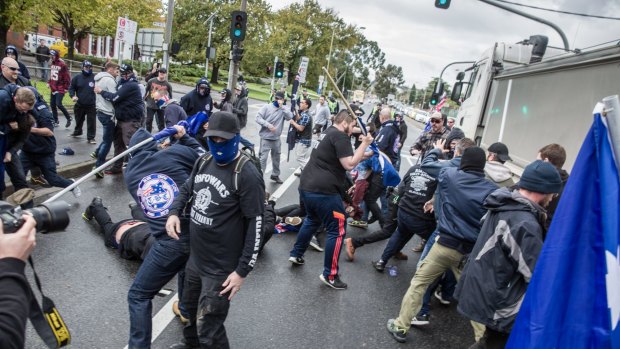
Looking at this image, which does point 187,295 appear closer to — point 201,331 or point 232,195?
point 201,331

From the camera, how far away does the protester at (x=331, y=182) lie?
4.46m

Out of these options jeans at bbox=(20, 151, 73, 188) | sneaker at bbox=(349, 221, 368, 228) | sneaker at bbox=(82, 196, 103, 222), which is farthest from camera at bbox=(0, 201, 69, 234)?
sneaker at bbox=(349, 221, 368, 228)

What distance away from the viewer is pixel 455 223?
3781 mm

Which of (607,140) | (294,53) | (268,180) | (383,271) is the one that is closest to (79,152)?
(268,180)

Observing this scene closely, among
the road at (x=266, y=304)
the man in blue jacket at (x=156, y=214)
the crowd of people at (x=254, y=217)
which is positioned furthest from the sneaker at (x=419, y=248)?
the man in blue jacket at (x=156, y=214)

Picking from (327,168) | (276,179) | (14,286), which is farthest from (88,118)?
(14,286)

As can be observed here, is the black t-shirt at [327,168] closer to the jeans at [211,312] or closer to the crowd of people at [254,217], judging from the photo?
the crowd of people at [254,217]

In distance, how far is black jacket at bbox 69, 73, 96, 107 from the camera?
32.1 feet

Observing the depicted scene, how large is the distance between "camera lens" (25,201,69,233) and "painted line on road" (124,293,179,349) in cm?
196

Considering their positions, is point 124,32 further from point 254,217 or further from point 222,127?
point 254,217

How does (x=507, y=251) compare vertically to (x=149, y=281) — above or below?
above

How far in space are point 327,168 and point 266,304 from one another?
5.06 ft

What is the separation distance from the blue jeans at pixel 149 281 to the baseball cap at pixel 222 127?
0.86m

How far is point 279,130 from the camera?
920 cm
